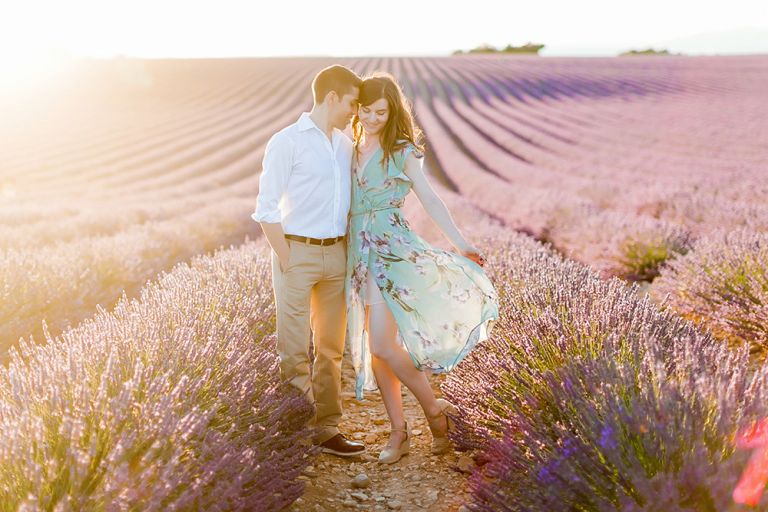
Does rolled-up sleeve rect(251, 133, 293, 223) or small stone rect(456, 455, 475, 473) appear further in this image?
small stone rect(456, 455, 475, 473)

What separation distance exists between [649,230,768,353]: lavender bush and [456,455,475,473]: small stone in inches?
54.9

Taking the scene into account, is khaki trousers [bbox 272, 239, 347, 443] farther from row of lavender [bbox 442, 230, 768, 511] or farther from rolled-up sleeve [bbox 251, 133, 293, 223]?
row of lavender [bbox 442, 230, 768, 511]

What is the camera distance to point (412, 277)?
2.57 meters

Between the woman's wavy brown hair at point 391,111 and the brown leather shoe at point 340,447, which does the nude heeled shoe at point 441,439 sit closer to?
the brown leather shoe at point 340,447

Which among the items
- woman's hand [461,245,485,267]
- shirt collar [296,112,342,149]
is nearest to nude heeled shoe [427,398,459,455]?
woman's hand [461,245,485,267]

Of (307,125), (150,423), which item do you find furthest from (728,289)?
(150,423)

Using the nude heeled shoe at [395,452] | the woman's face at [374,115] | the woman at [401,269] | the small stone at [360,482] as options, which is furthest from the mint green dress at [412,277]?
the small stone at [360,482]

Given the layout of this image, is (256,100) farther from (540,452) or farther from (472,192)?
(540,452)

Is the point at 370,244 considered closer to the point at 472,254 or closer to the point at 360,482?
the point at 472,254

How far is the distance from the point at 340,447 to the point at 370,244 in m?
0.96

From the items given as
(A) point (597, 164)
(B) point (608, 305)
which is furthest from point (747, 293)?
(A) point (597, 164)

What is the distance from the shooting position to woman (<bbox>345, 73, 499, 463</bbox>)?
2570 mm

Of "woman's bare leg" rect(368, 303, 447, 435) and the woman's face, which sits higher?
the woman's face

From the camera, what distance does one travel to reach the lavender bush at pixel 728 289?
345 centimetres
